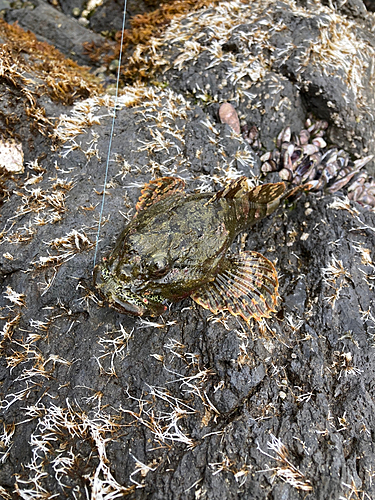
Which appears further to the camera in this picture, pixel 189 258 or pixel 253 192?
pixel 253 192

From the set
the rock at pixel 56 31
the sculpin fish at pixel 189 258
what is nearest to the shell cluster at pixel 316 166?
the sculpin fish at pixel 189 258

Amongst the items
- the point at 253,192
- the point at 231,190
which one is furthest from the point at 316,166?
the point at 231,190

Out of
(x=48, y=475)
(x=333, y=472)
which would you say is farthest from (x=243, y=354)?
(x=48, y=475)

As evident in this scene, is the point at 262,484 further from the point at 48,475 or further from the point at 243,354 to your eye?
the point at 48,475

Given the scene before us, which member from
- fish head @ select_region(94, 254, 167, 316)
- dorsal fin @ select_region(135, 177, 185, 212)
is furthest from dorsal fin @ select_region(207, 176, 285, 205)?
fish head @ select_region(94, 254, 167, 316)

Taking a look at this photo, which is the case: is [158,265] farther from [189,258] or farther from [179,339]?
[179,339]

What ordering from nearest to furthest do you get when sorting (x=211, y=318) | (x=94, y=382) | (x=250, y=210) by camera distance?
1. (x=94, y=382)
2. (x=211, y=318)
3. (x=250, y=210)
